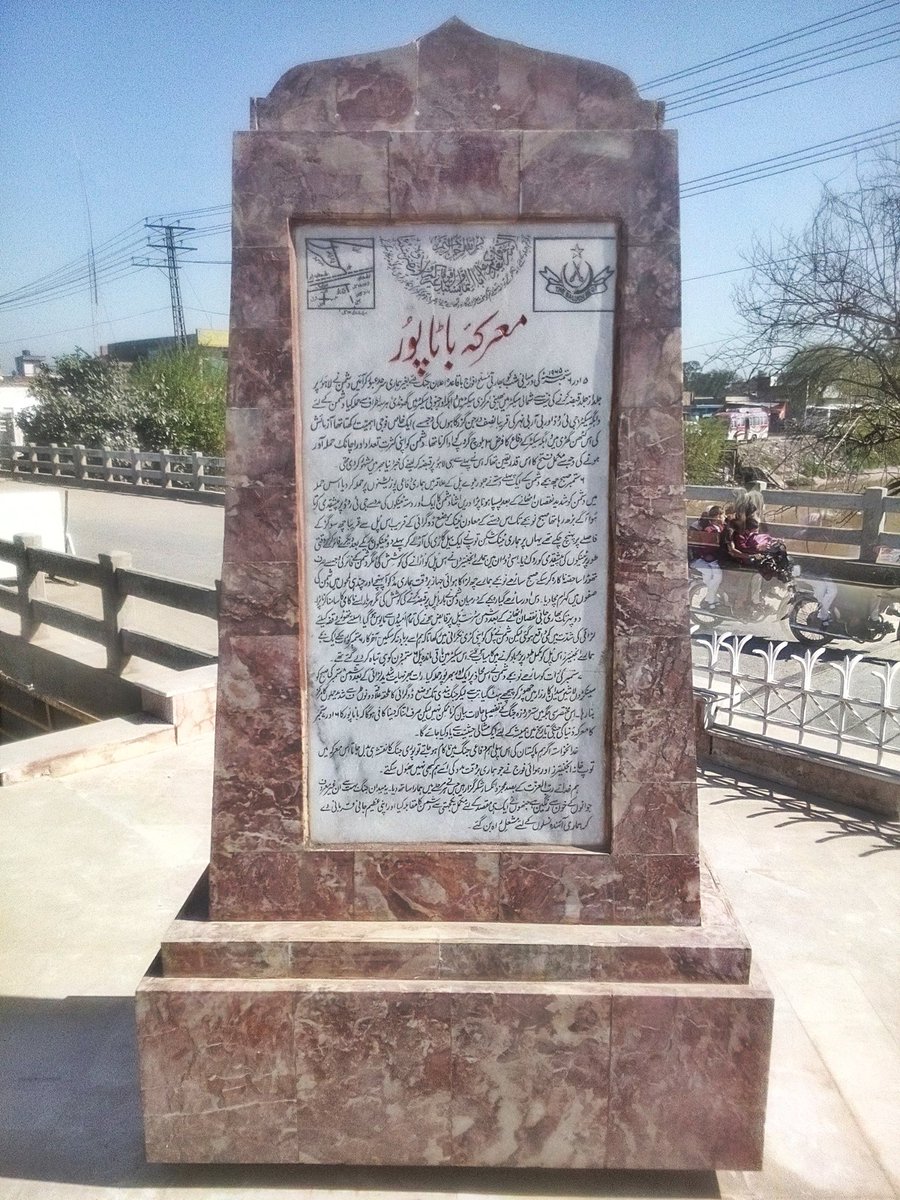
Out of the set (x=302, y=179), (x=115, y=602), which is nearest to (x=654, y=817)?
(x=302, y=179)

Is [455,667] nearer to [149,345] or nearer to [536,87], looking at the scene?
[536,87]

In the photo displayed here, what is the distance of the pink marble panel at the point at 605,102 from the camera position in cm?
233

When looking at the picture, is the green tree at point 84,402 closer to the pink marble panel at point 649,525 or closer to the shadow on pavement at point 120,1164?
the shadow on pavement at point 120,1164

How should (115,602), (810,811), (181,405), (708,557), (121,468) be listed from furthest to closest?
1. (181,405)
2. (121,468)
3. (708,557)
4. (115,602)
5. (810,811)

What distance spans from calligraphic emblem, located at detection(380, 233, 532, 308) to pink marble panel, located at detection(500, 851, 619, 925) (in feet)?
5.05

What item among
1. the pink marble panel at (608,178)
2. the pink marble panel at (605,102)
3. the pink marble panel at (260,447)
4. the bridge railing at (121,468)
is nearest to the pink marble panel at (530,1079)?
the pink marble panel at (260,447)

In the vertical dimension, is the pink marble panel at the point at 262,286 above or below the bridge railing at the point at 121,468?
above

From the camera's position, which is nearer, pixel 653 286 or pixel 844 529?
pixel 653 286

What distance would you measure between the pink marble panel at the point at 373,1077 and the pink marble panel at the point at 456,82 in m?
2.31

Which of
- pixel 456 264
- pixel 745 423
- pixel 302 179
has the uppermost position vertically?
pixel 745 423

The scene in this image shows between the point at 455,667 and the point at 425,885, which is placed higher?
the point at 455,667

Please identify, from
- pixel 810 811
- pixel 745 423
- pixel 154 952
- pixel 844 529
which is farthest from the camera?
pixel 745 423

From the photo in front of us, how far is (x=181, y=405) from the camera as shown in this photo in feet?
88.8

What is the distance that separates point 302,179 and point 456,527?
3.21ft
